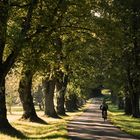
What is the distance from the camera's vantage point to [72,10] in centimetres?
3131

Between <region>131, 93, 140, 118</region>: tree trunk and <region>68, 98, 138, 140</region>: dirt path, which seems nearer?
<region>68, 98, 138, 140</region>: dirt path

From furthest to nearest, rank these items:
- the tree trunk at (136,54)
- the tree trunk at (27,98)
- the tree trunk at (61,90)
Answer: the tree trunk at (61,90) < the tree trunk at (136,54) < the tree trunk at (27,98)

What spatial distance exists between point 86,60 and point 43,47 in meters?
25.5

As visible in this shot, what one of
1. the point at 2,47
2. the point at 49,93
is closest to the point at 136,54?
the point at 49,93

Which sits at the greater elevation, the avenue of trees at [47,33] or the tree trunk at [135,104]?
the avenue of trees at [47,33]

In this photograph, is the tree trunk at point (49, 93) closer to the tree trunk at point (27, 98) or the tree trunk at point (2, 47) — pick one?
the tree trunk at point (27, 98)

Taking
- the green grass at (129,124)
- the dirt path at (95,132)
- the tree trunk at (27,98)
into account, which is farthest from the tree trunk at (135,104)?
the tree trunk at (27,98)

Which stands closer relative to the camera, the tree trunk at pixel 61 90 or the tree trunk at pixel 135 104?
the tree trunk at pixel 135 104

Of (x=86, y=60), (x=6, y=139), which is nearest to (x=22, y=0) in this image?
(x=6, y=139)

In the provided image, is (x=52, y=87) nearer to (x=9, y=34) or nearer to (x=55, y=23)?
(x=55, y=23)

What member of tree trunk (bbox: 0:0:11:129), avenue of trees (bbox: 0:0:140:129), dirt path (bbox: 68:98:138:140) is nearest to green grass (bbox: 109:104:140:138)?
dirt path (bbox: 68:98:138:140)

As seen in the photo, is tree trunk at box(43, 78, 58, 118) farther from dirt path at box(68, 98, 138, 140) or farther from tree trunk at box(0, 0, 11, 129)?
tree trunk at box(0, 0, 11, 129)

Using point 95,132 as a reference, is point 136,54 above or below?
above

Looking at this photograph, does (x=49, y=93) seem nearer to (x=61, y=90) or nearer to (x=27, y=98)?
(x=61, y=90)
